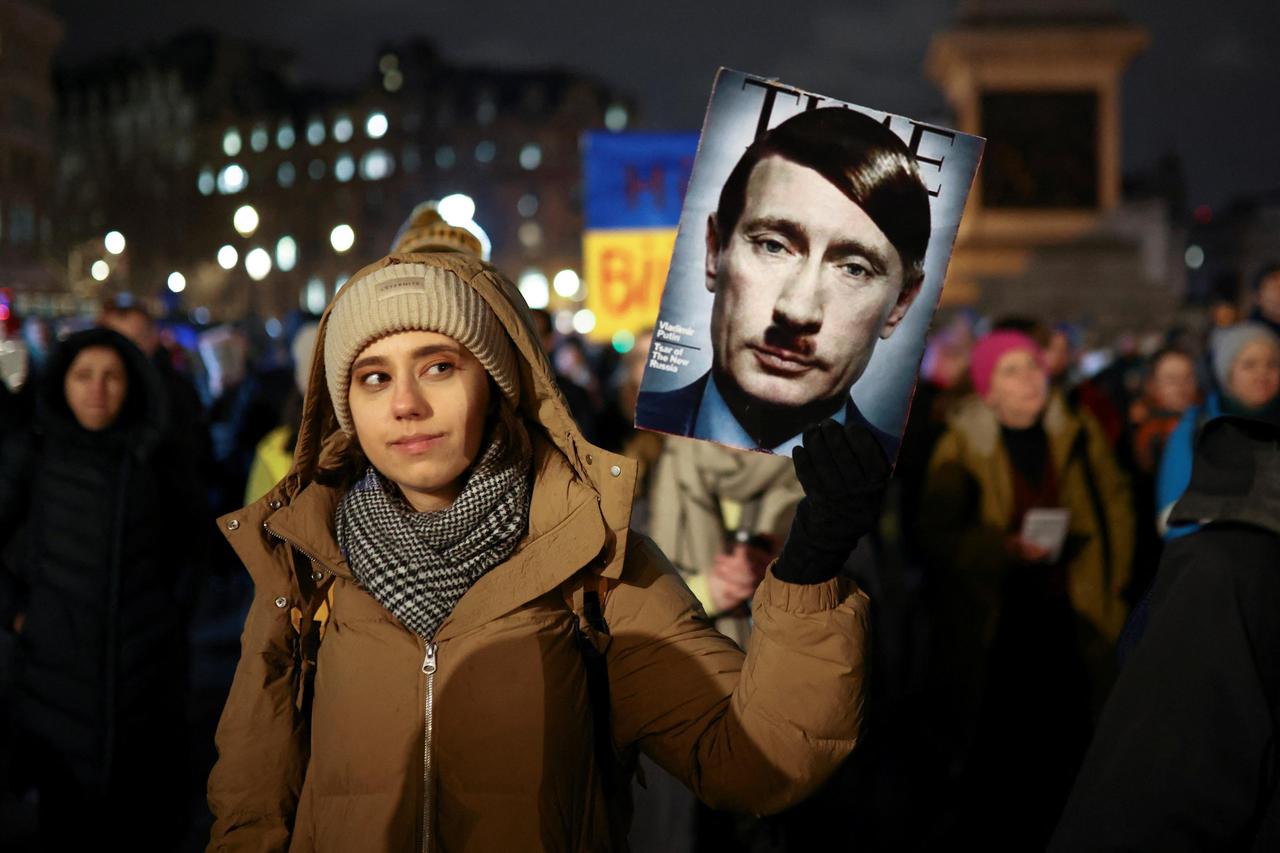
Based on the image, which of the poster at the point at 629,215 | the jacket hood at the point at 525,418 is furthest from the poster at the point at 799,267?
the poster at the point at 629,215

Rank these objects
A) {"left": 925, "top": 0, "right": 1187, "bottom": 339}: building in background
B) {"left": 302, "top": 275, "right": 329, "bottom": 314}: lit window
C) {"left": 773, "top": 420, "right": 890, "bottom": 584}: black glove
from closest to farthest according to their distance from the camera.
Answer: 1. {"left": 773, "top": 420, "right": 890, "bottom": 584}: black glove
2. {"left": 925, "top": 0, "right": 1187, "bottom": 339}: building in background
3. {"left": 302, "top": 275, "right": 329, "bottom": 314}: lit window

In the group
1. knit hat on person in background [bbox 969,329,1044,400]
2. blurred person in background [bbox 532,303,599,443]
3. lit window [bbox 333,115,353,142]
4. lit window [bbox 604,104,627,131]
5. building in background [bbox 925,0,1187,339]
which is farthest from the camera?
lit window [bbox 333,115,353,142]

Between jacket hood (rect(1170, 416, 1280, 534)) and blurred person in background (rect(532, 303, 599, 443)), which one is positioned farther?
blurred person in background (rect(532, 303, 599, 443))

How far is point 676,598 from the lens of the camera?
2.24 m

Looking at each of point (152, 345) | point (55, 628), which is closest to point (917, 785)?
point (55, 628)

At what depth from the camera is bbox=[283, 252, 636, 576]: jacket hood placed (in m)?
2.15

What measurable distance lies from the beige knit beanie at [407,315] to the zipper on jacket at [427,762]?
0.58m

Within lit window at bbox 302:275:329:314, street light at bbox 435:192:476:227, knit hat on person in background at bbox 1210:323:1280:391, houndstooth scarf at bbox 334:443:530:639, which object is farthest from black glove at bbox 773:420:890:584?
lit window at bbox 302:275:329:314

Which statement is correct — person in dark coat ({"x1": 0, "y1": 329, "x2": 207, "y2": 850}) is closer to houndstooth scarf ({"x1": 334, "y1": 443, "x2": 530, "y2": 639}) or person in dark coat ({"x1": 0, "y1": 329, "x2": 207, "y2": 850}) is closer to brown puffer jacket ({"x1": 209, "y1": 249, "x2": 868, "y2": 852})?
brown puffer jacket ({"x1": 209, "y1": 249, "x2": 868, "y2": 852})

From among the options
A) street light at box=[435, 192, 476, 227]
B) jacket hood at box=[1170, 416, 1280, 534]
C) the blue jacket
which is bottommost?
the blue jacket

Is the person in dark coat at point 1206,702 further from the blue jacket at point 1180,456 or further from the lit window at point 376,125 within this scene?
the lit window at point 376,125

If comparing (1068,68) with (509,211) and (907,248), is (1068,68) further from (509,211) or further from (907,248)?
(509,211)

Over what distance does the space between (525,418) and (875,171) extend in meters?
0.87

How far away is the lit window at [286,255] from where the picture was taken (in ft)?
267
